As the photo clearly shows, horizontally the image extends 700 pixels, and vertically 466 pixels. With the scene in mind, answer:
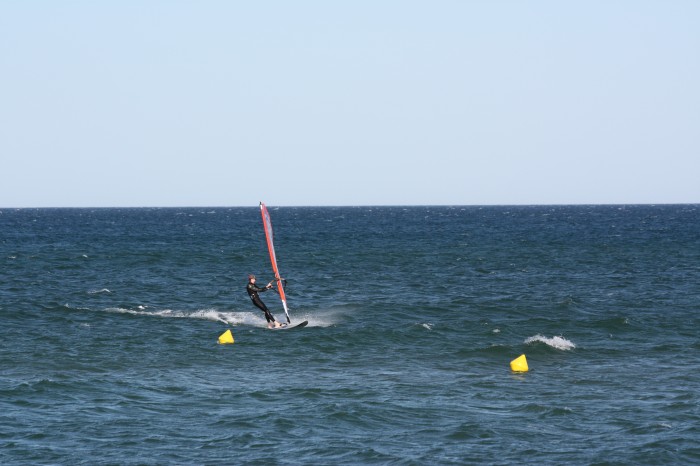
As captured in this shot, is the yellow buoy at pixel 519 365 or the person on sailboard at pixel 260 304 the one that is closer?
the yellow buoy at pixel 519 365

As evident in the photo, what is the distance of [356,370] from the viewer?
27.3 metres

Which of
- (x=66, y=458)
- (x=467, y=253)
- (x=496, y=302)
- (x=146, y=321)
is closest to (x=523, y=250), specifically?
(x=467, y=253)

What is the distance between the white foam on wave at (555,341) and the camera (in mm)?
31312

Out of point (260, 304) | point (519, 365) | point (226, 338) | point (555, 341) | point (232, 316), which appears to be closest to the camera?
point (519, 365)

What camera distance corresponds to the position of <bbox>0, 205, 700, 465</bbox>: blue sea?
19125 mm

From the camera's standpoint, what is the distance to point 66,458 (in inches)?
713

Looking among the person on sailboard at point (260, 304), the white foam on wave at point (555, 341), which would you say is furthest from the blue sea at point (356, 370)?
the person on sailboard at point (260, 304)

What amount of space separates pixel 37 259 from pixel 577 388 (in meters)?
57.4

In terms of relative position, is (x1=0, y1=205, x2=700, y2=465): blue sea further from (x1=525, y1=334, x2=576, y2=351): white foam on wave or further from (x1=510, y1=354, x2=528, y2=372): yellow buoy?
(x1=510, y1=354, x2=528, y2=372): yellow buoy

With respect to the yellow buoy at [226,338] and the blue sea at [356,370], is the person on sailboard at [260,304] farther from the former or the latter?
the yellow buoy at [226,338]

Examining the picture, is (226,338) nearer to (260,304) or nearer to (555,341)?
(260,304)

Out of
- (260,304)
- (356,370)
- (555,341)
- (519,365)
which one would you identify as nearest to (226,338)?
(260,304)

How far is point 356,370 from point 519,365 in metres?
4.85

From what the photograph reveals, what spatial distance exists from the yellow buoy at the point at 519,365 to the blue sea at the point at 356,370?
340 mm
